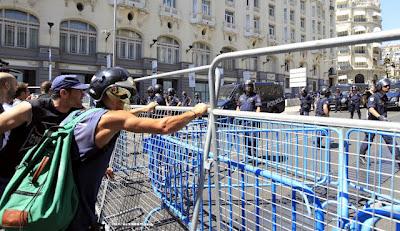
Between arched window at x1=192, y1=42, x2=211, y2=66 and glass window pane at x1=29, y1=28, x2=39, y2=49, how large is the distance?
15.1 meters

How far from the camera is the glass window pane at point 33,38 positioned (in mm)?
29938

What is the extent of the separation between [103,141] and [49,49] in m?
29.6

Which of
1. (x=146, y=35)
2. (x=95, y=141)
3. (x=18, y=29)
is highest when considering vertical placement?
(x=146, y=35)

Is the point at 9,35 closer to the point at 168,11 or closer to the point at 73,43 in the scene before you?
the point at 73,43

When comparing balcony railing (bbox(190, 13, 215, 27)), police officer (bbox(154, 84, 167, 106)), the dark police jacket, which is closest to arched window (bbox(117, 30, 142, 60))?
balcony railing (bbox(190, 13, 215, 27))

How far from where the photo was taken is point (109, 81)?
2.58m

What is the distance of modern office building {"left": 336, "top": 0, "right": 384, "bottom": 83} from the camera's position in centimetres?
7344

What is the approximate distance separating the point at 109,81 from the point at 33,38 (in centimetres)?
3011

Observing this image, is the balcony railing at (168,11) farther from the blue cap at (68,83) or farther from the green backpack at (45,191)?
the green backpack at (45,191)

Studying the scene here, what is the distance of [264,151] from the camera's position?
2.68 metres

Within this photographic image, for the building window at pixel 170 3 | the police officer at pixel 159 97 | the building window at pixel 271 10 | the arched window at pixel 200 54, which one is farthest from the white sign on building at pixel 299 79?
the building window at pixel 271 10

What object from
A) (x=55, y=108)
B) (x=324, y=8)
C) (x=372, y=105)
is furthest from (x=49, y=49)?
(x=324, y=8)

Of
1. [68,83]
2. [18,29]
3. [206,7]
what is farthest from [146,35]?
[68,83]

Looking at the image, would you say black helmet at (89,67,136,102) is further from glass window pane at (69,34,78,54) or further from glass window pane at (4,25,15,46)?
glass window pane at (69,34,78,54)
